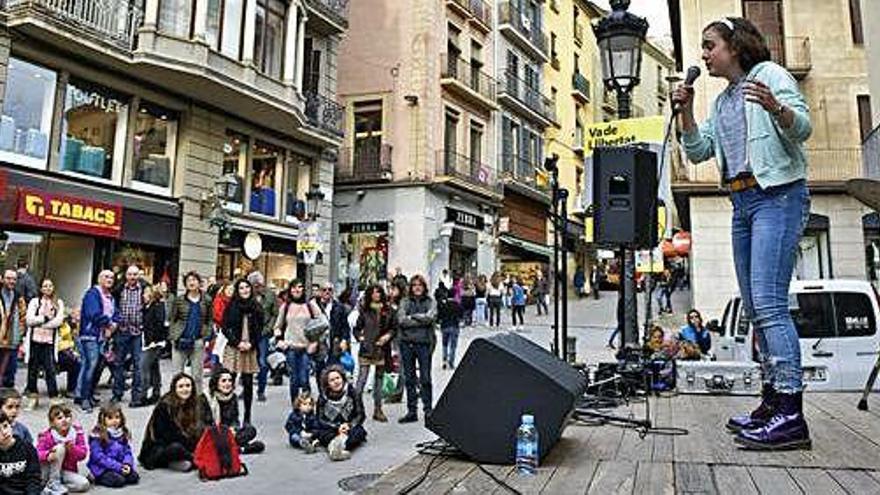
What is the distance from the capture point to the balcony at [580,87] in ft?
128

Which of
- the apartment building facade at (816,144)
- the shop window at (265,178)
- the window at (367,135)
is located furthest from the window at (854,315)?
the window at (367,135)

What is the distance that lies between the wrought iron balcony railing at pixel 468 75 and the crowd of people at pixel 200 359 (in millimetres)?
16733

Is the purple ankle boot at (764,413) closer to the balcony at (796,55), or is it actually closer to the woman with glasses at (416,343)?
the woman with glasses at (416,343)

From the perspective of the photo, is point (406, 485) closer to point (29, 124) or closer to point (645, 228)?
point (645, 228)

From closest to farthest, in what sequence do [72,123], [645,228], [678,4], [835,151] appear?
1. [645,228]
2. [72,123]
3. [835,151]
4. [678,4]

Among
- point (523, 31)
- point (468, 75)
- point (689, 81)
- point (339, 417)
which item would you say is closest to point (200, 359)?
point (339, 417)

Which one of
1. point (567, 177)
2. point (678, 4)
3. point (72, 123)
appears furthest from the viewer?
point (567, 177)

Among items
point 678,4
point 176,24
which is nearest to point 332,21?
point 176,24

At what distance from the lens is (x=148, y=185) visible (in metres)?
16.2

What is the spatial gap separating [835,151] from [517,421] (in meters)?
22.0

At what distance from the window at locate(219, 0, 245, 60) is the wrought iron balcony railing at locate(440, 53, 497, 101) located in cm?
1026

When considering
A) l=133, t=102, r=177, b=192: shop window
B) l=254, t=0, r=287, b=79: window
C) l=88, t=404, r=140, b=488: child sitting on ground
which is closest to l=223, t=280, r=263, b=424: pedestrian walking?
l=88, t=404, r=140, b=488: child sitting on ground

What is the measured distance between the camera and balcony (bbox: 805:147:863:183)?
21078 mm

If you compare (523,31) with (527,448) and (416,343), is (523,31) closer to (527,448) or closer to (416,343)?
(416,343)
